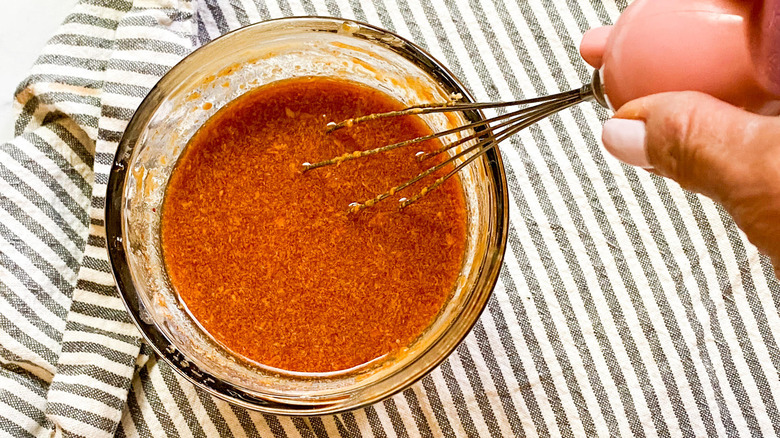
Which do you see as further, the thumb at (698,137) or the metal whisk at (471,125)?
the metal whisk at (471,125)

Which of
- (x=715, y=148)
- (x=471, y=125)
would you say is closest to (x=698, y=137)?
(x=715, y=148)

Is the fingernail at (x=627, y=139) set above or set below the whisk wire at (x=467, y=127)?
below

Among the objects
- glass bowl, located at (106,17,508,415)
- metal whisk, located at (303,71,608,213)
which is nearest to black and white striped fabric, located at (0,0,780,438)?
glass bowl, located at (106,17,508,415)

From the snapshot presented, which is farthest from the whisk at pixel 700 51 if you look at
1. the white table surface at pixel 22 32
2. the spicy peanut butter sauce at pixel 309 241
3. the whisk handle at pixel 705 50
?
the white table surface at pixel 22 32

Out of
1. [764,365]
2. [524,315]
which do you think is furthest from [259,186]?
[764,365]

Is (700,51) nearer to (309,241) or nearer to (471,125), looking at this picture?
(471,125)

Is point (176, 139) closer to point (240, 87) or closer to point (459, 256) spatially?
point (240, 87)

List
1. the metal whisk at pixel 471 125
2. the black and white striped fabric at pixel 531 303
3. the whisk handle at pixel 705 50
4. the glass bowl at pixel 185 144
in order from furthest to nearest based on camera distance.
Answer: the black and white striped fabric at pixel 531 303 → the glass bowl at pixel 185 144 → the metal whisk at pixel 471 125 → the whisk handle at pixel 705 50

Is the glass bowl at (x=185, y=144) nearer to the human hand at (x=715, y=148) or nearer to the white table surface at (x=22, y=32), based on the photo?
the human hand at (x=715, y=148)
